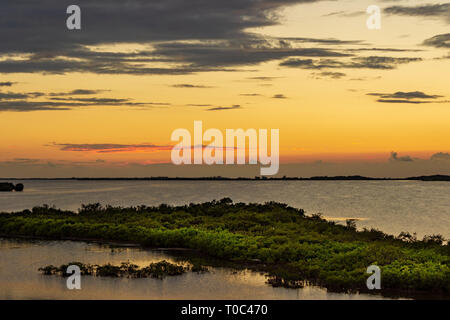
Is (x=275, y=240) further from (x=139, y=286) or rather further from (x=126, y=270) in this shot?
(x=139, y=286)

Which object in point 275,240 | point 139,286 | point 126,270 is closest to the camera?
point 139,286

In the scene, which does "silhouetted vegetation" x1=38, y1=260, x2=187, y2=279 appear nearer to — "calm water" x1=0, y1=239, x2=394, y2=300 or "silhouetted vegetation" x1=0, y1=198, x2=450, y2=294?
"silhouetted vegetation" x1=0, y1=198, x2=450, y2=294

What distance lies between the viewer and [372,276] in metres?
30.1

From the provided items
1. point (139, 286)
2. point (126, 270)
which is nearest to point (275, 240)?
point (126, 270)

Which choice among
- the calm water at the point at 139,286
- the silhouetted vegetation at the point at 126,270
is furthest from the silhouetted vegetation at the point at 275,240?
the calm water at the point at 139,286

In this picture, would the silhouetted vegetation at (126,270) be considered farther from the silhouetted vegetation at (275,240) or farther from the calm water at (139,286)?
the calm water at (139,286)

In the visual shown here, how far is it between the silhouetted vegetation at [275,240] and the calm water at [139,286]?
1477 mm

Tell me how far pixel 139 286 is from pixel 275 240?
13.4 metres

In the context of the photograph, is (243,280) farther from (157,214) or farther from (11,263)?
(157,214)

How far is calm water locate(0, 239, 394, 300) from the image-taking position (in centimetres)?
2906

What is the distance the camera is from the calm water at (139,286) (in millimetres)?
29062

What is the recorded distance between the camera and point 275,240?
41.4 metres
